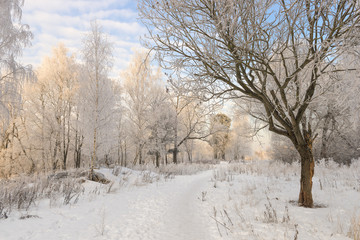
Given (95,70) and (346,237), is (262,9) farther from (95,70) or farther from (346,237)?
(95,70)

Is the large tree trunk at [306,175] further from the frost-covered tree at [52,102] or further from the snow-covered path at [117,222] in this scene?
the frost-covered tree at [52,102]

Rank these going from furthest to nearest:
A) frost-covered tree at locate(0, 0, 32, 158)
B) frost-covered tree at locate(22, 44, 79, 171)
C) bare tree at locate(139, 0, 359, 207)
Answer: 1. frost-covered tree at locate(22, 44, 79, 171)
2. frost-covered tree at locate(0, 0, 32, 158)
3. bare tree at locate(139, 0, 359, 207)

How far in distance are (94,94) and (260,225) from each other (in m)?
8.67

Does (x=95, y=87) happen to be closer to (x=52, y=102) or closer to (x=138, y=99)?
(x=138, y=99)

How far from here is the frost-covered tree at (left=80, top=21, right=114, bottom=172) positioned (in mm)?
9711

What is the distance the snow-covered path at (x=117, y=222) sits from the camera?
3711 mm

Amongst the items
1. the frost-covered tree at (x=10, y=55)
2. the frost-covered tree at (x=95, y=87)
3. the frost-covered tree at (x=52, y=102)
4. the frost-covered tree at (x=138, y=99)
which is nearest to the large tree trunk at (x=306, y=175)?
the frost-covered tree at (x=95, y=87)

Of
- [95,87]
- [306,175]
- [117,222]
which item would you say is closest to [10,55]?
[95,87]

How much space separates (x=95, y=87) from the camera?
984 centimetres

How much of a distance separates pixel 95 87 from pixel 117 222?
7.05 m

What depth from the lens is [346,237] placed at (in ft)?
10.6

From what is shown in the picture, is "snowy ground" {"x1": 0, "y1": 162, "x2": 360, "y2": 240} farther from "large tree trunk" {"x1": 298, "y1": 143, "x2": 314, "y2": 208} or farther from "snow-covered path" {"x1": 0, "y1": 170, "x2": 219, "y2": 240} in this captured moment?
"large tree trunk" {"x1": 298, "y1": 143, "x2": 314, "y2": 208}

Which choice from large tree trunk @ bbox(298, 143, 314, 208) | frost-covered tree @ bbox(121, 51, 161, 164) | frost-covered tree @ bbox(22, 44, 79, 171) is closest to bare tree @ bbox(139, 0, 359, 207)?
large tree trunk @ bbox(298, 143, 314, 208)

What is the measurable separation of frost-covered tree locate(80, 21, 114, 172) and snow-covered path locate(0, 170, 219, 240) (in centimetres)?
411
